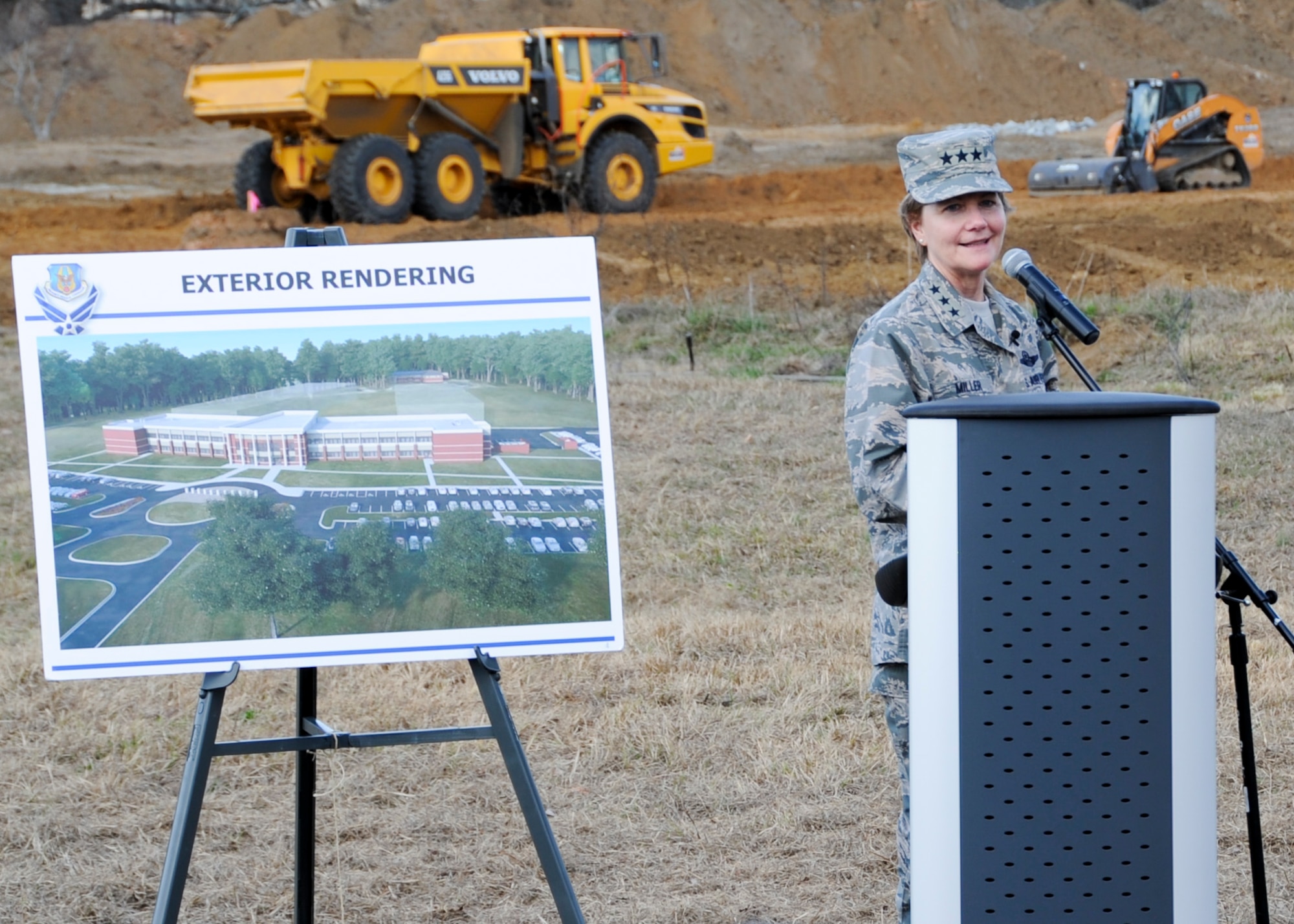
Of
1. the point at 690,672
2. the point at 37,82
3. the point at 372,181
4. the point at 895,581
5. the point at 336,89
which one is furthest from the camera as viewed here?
the point at 37,82

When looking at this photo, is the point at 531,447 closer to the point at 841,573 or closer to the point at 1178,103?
the point at 841,573

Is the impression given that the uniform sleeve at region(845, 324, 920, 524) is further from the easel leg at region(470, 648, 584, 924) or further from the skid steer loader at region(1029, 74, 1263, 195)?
the skid steer loader at region(1029, 74, 1263, 195)

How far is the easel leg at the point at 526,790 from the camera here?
2.98 m

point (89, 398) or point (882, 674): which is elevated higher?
point (89, 398)

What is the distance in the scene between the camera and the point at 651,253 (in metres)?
16.9

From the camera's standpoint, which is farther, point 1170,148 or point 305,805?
point 1170,148

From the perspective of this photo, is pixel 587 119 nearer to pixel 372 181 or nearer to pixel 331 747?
pixel 372 181

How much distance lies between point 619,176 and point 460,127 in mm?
2531

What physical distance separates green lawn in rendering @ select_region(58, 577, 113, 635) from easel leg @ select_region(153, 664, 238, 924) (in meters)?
0.31

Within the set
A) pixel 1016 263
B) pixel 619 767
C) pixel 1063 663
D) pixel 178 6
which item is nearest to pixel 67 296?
pixel 1016 263

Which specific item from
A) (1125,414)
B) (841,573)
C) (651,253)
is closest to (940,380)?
(1125,414)

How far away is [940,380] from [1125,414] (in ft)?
2.63

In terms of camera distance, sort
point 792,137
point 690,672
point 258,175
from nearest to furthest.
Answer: point 690,672, point 258,175, point 792,137

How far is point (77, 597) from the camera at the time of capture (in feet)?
10.1
